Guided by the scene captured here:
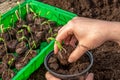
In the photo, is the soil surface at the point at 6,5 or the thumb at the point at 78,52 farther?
the soil surface at the point at 6,5

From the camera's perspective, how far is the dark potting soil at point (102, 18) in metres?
2.23

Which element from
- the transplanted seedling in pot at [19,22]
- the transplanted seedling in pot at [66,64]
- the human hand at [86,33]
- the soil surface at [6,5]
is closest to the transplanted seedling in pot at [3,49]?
the transplanted seedling in pot at [19,22]

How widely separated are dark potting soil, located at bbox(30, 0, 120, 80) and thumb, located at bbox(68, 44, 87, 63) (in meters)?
0.47

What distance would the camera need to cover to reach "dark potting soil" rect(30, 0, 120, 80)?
2230mm

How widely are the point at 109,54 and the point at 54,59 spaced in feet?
2.04

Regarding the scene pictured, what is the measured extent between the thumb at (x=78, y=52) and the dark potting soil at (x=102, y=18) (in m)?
0.47

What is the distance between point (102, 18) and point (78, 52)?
0.95 meters

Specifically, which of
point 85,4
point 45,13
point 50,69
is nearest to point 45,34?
point 45,13

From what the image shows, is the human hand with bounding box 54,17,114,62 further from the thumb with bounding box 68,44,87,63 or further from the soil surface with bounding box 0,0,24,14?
the soil surface with bounding box 0,0,24,14

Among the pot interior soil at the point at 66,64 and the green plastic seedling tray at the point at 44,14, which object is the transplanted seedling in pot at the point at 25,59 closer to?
the green plastic seedling tray at the point at 44,14

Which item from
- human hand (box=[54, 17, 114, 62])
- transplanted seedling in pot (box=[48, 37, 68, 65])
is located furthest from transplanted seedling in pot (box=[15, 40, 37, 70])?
human hand (box=[54, 17, 114, 62])

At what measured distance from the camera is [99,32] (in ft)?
5.72

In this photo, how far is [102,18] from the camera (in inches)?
Answer: 104

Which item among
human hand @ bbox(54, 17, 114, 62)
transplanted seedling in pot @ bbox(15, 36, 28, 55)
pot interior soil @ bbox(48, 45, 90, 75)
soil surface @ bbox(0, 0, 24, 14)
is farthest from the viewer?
soil surface @ bbox(0, 0, 24, 14)
